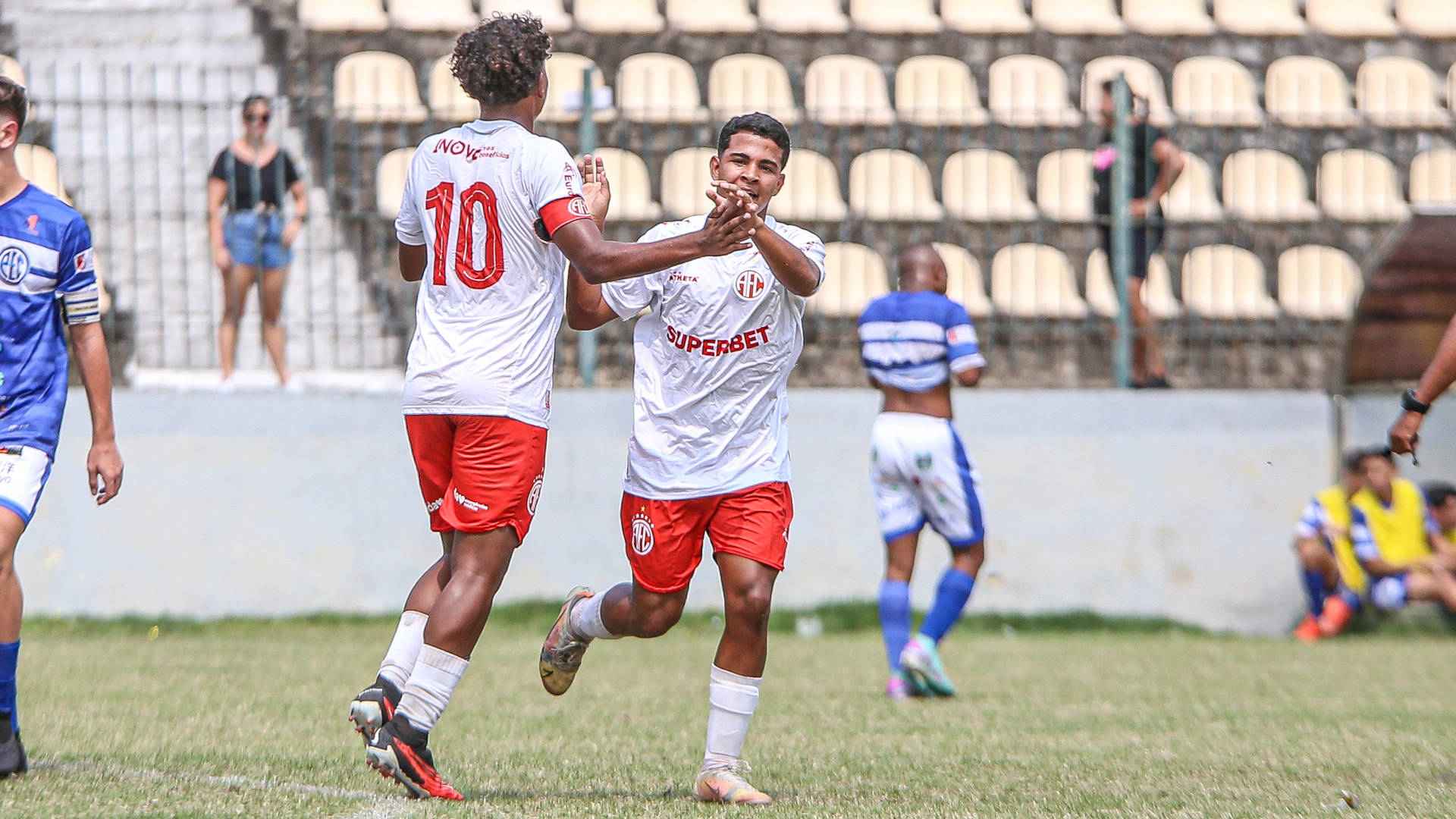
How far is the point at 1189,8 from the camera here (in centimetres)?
1844

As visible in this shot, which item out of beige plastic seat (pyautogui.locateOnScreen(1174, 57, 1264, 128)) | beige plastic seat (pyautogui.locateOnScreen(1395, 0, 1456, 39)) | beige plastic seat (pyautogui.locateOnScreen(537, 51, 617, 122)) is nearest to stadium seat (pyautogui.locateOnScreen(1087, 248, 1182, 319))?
beige plastic seat (pyautogui.locateOnScreen(537, 51, 617, 122))

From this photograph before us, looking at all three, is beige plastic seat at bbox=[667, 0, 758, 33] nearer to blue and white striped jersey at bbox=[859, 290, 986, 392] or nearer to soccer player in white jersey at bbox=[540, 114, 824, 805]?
blue and white striped jersey at bbox=[859, 290, 986, 392]

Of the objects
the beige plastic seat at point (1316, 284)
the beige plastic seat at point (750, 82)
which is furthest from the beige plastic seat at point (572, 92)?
the beige plastic seat at point (1316, 284)

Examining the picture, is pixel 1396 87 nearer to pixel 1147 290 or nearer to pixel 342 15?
pixel 1147 290

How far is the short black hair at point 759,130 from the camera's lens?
5.11 m

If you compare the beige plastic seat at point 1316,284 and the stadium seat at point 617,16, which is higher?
the stadium seat at point 617,16

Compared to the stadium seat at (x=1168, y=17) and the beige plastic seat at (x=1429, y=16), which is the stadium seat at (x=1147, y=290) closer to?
the stadium seat at (x=1168, y=17)

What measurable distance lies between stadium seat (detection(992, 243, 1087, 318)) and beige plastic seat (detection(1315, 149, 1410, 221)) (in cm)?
278

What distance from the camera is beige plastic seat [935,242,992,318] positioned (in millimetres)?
12959

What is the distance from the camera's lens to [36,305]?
5277 millimetres

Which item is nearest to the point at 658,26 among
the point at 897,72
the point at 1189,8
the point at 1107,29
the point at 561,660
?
the point at 897,72

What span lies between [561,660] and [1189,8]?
1425 cm

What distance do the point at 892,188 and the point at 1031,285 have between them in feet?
3.89

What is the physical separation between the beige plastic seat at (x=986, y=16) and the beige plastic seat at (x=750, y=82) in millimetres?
1755
